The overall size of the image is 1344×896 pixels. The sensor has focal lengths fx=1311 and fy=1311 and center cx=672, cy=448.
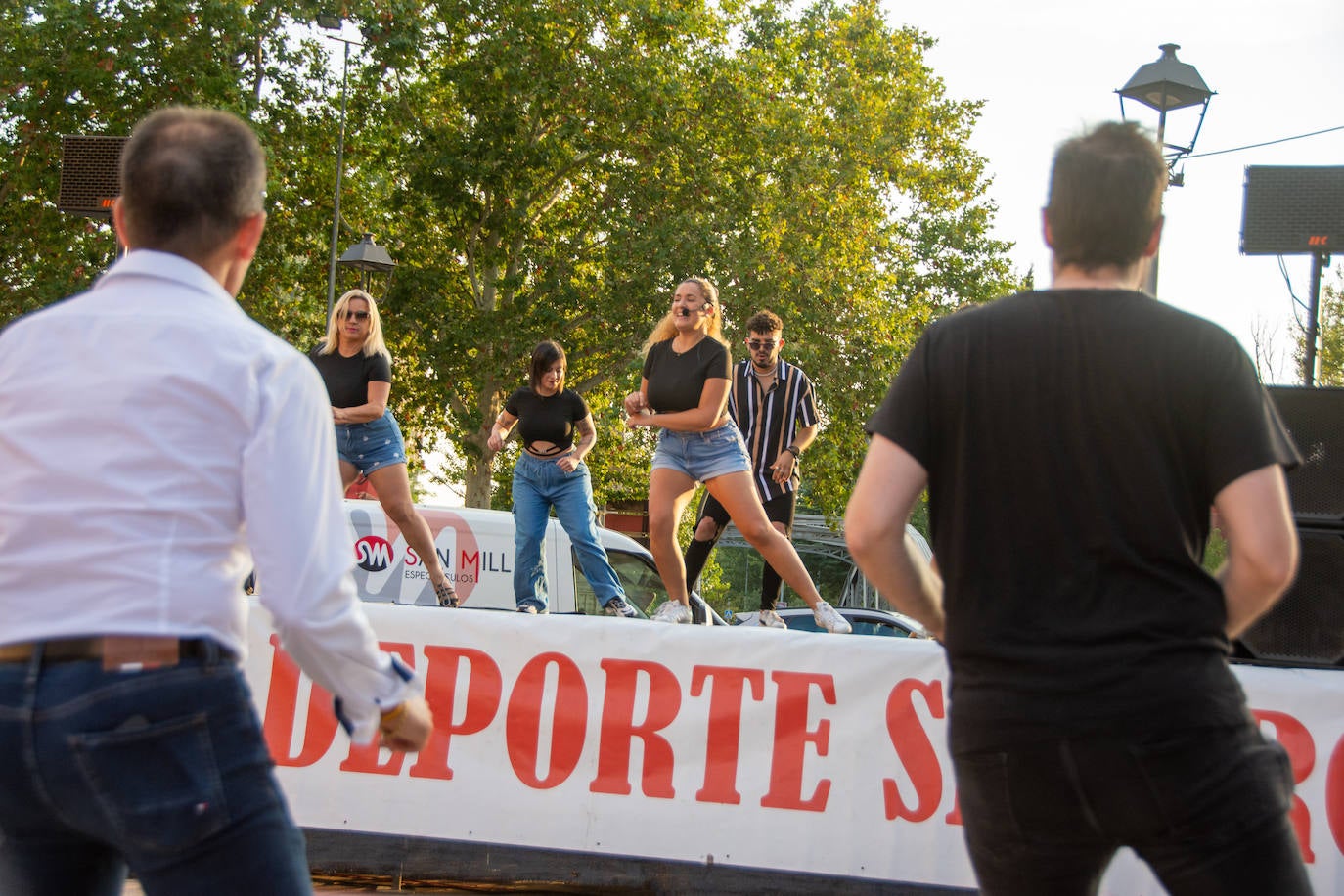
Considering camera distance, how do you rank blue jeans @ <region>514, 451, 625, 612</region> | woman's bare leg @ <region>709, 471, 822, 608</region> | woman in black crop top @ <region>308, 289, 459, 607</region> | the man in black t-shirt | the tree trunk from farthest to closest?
the tree trunk
blue jeans @ <region>514, 451, 625, 612</region>
woman in black crop top @ <region>308, 289, 459, 607</region>
woman's bare leg @ <region>709, 471, 822, 608</region>
the man in black t-shirt

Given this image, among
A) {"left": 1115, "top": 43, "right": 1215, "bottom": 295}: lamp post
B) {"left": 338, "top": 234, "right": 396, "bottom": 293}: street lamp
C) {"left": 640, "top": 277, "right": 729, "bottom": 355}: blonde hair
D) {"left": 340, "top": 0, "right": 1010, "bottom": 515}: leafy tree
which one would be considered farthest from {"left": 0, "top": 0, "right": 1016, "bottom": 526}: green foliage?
{"left": 640, "top": 277, "right": 729, "bottom": 355}: blonde hair

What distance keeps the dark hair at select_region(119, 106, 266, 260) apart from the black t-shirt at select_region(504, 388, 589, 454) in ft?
18.4

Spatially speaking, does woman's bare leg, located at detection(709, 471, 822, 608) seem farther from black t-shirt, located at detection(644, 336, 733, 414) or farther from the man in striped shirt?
the man in striped shirt

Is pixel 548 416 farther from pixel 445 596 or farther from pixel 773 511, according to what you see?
pixel 773 511

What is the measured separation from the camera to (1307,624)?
492 centimetres

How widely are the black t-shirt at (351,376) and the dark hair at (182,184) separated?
16.7 ft

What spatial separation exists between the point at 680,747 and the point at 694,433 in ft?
6.26

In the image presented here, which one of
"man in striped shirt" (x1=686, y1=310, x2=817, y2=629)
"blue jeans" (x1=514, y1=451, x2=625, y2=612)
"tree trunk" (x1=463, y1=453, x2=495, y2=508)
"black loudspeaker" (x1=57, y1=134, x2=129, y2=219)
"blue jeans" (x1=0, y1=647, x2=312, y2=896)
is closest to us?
"blue jeans" (x1=0, y1=647, x2=312, y2=896)

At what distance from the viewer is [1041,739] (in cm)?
207

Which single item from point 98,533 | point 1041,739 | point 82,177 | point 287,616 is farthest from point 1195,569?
point 82,177

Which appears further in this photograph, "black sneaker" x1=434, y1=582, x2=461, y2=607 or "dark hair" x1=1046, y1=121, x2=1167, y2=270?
"black sneaker" x1=434, y1=582, x2=461, y2=607

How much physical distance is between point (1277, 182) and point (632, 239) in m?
20.4

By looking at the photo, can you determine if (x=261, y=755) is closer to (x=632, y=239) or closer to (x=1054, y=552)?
(x=1054, y=552)

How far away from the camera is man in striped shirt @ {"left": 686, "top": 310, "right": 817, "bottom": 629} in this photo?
24.3ft
